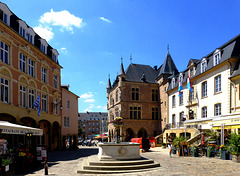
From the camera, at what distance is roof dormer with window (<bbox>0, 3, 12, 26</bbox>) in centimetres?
1789

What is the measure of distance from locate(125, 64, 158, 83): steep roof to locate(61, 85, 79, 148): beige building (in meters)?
11.3

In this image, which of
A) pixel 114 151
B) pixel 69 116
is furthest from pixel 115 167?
pixel 69 116

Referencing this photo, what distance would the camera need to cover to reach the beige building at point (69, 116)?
30.1m

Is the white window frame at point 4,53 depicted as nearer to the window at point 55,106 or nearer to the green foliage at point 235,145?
the window at point 55,106

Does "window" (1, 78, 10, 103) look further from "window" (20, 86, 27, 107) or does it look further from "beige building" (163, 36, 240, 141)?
"beige building" (163, 36, 240, 141)

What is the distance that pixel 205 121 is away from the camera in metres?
18.5

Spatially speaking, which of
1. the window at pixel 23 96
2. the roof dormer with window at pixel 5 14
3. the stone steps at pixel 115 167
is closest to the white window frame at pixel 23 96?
the window at pixel 23 96

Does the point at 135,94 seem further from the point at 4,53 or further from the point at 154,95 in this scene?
the point at 4,53

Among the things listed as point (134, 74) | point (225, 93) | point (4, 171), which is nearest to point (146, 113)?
point (134, 74)

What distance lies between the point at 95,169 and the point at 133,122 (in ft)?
94.9

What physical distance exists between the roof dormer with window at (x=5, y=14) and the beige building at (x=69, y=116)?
13.5 metres

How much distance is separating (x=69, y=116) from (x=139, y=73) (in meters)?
17.1

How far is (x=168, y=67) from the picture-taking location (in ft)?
133

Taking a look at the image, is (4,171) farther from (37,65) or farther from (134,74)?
(134,74)
